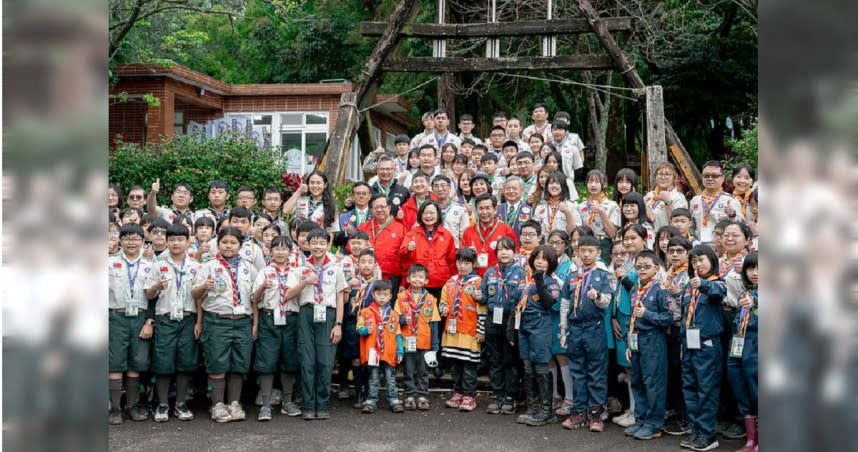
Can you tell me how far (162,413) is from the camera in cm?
622

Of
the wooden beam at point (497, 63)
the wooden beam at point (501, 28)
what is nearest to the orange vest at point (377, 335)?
the wooden beam at point (497, 63)

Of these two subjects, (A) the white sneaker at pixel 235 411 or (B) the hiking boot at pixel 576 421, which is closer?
(B) the hiking boot at pixel 576 421

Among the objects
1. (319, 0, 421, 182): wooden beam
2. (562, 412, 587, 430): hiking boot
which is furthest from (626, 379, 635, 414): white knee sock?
(319, 0, 421, 182): wooden beam

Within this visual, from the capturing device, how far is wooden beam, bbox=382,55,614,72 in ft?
33.4

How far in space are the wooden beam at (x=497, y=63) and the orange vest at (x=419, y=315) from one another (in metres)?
4.72

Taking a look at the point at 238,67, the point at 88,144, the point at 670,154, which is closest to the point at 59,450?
the point at 88,144

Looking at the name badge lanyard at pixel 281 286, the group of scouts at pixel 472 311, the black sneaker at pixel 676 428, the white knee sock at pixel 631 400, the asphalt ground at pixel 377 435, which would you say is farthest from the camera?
the name badge lanyard at pixel 281 286

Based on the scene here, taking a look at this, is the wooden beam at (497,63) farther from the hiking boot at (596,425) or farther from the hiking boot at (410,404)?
the hiking boot at (596,425)

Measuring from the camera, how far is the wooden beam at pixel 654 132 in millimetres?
9328

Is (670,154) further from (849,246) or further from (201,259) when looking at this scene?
(849,246)

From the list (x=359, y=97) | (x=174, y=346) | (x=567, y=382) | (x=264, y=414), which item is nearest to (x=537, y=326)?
(x=567, y=382)

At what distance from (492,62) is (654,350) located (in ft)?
18.9

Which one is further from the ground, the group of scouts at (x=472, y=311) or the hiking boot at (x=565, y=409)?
the group of scouts at (x=472, y=311)

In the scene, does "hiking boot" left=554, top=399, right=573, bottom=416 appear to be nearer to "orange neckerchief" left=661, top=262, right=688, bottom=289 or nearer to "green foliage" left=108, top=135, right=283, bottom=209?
"orange neckerchief" left=661, top=262, right=688, bottom=289
